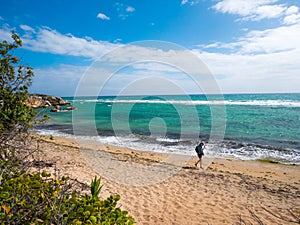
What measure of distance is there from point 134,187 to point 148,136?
1183 cm

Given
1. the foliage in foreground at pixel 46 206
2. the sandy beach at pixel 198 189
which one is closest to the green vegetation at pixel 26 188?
the foliage in foreground at pixel 46 206

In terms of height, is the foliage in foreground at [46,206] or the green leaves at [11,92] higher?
the green leaves at [11,92]

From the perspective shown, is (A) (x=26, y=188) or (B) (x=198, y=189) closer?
(A) (x=26, y=188)

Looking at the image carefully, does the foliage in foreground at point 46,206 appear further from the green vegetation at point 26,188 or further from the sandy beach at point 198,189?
the sandy beach at point 198,189

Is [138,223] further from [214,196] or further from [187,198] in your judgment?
[214,196]

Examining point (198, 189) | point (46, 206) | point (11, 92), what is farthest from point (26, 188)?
point (198, 189)

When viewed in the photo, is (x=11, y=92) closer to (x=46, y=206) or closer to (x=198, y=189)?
(x=46, y=206)

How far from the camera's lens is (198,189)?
7312 mm

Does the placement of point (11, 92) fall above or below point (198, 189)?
above

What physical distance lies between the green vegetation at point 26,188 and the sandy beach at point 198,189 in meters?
0.66

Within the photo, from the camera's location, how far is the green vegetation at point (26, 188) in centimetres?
279

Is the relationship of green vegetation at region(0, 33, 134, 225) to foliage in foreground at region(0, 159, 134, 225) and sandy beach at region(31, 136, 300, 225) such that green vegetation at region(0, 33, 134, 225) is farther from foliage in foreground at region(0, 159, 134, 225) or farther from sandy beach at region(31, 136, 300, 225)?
sandy beach at region(31, 136, 300, 225)

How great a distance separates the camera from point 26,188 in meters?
3.13

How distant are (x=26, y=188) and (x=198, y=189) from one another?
18.4 feet
